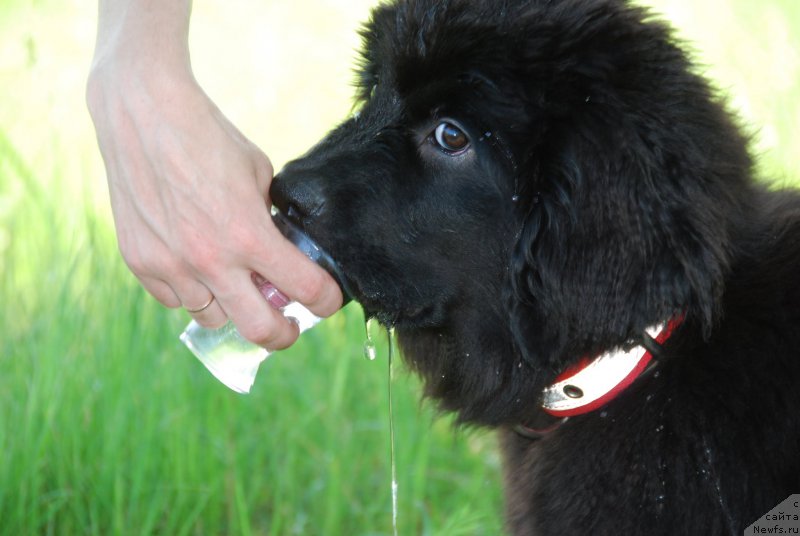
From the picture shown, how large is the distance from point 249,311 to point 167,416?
3.73ft

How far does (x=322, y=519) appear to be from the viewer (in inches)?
114

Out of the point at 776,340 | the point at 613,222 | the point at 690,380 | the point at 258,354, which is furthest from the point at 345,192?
the point at 776,340

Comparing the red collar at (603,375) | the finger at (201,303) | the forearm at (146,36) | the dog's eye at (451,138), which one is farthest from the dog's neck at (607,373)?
the forearm at (146,36)

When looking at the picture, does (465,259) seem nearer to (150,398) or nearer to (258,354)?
(258,354)

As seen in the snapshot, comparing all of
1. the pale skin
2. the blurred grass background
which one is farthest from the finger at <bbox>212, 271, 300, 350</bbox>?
the blurred grass background

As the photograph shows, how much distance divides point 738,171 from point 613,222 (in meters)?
0.35

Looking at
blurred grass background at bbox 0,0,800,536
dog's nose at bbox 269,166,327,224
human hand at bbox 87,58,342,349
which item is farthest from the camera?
blurred grass background at bbox 0,0,800,536

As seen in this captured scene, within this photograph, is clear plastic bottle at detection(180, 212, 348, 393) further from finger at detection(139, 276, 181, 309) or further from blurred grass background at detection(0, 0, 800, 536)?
blurred grass background at detection(0, 0, 800, 536)

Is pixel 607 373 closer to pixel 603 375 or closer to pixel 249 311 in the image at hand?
pixel 603 375

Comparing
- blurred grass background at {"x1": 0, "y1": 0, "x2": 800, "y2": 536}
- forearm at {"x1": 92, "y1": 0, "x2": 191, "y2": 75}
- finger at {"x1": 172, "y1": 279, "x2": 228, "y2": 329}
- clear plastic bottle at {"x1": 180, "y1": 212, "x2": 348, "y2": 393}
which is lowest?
blurred grass background at {"x1": 0, "y1": 0, "x2": 800, "y2": 536}

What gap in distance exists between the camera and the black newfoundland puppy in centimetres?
182

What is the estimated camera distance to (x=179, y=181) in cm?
172

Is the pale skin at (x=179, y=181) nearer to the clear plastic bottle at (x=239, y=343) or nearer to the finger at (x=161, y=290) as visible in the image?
the finger at (x=161, y=290)

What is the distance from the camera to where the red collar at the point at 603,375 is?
1.94 m
